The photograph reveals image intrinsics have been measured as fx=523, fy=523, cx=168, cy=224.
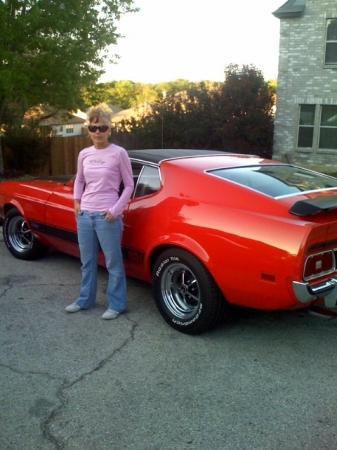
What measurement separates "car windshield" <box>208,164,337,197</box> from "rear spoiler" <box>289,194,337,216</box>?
355 mm

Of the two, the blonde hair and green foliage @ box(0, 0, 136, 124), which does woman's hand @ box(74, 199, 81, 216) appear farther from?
green foliage @ box(0, 0, 136, 124)

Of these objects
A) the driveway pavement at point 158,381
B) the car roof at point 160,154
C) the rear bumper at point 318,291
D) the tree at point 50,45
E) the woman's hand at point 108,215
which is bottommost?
the driveway pavement at point 158,381

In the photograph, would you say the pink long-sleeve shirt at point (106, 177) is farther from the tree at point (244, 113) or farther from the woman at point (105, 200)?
the tree at point (244, 113)

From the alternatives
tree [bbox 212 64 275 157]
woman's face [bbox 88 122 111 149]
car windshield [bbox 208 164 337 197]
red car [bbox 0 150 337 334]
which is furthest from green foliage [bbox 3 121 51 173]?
car windshield [bbox 208 164 337 197]

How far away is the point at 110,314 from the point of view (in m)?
4.61

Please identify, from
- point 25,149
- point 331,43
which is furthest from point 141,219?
point 331,43

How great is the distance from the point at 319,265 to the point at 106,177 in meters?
1.89

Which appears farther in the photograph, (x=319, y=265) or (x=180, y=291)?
(x=180, y=291)

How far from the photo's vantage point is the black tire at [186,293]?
409cm

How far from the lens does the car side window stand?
4707 mm

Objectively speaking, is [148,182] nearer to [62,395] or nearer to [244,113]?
[62,395]

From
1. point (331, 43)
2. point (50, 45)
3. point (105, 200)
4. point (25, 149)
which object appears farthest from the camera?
point (331, 43)

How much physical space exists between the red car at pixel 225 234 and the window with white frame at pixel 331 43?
1564 cm

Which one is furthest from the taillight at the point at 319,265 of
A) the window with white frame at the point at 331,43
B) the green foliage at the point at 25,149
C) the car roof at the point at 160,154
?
the window with white frame at the point at 331,43
